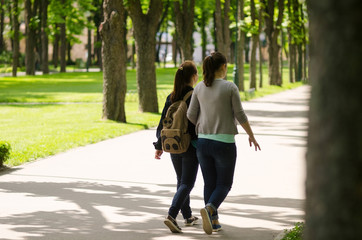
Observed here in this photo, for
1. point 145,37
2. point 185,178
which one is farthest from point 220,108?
point 145,37

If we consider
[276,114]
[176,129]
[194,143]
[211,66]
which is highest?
[211,66]

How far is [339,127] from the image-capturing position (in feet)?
8.41

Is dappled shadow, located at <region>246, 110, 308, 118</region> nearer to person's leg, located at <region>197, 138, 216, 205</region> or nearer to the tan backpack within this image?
the tan backpack

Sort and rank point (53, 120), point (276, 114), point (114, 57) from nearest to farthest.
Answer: point (114, 57) < point (53, 120) < point (276, 114)

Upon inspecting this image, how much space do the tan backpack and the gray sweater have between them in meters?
0.22

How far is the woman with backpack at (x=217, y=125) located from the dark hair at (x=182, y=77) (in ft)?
0.90

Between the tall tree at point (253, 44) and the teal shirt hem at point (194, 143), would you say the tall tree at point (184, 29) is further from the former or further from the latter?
the teal shirt hem at point (194, 143)

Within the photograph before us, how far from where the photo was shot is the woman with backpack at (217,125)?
21.6 ft

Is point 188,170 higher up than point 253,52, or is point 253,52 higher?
point 253,52

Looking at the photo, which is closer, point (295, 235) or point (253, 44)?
point (295, 235)

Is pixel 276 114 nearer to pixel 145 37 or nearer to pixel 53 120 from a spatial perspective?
pixel 145 37

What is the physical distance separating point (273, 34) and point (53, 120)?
25.0 m

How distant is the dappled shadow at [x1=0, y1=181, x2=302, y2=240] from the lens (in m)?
6.95

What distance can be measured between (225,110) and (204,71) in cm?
39
